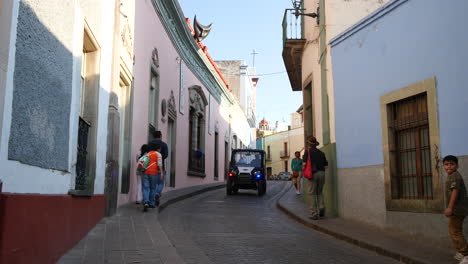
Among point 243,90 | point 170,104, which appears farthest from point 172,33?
point 243,90

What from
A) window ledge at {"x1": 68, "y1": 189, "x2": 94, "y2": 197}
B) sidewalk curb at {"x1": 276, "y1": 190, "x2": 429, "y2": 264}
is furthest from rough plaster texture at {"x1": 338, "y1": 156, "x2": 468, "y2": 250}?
window ledge at {"x1": 68, "y1": 189, "x2": 94, "y2": 197}

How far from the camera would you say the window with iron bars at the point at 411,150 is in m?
7.49

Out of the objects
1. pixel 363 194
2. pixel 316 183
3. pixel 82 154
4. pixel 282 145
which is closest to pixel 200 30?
pixel 316 183

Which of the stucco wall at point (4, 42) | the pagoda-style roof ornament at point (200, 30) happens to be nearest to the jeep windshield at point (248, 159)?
the pagoda-style roof ornament at point (200, 30)

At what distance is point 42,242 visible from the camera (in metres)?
4.53

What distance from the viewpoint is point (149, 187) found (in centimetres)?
961

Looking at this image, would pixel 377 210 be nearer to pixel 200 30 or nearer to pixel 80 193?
pixel 80 193

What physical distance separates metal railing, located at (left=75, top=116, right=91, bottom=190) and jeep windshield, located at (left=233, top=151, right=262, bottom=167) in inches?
436

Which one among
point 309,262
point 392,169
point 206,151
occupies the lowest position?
point 309,262

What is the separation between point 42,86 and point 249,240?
413 centimetres

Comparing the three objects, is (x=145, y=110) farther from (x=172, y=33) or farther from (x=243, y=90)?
(x=243, y=90)

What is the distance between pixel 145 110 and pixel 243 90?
3058cm

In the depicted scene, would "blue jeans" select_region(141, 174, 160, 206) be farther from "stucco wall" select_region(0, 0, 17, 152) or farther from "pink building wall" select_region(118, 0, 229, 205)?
"stucco wall" select_region(0, 0, 17, 152)

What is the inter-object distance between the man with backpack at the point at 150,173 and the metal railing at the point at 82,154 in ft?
7.51
